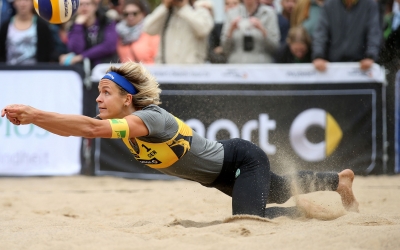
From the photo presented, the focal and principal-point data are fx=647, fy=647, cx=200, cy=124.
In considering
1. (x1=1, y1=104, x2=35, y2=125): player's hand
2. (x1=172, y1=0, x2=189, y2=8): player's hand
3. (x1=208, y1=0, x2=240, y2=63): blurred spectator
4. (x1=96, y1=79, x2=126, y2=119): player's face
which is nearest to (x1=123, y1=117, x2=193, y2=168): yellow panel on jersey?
(x1=96, y1=79, x2=126, y2=119): player's face

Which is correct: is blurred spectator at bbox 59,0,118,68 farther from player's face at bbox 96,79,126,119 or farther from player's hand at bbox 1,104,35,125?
player's hand at bbox 1,104,35,125

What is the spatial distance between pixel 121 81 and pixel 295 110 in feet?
14.1

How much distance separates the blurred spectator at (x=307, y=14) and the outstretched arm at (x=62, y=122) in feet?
18.0

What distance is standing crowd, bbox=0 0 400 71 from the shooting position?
9023mm

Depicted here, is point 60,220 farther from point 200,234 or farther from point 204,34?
point 204,34

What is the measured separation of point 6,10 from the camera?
34.9ft

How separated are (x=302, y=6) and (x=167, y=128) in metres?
5.29

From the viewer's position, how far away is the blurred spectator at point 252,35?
916 cm

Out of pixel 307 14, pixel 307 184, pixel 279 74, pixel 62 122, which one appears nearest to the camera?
pixel 62 122

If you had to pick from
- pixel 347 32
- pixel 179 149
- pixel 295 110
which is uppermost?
pixel 347 32

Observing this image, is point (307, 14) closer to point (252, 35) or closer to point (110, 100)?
point (252, 35)

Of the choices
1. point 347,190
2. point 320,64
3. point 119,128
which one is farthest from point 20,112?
point 320,64

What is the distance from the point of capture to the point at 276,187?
5.56 m

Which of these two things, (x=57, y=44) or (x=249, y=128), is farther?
(x=57, y=44)
